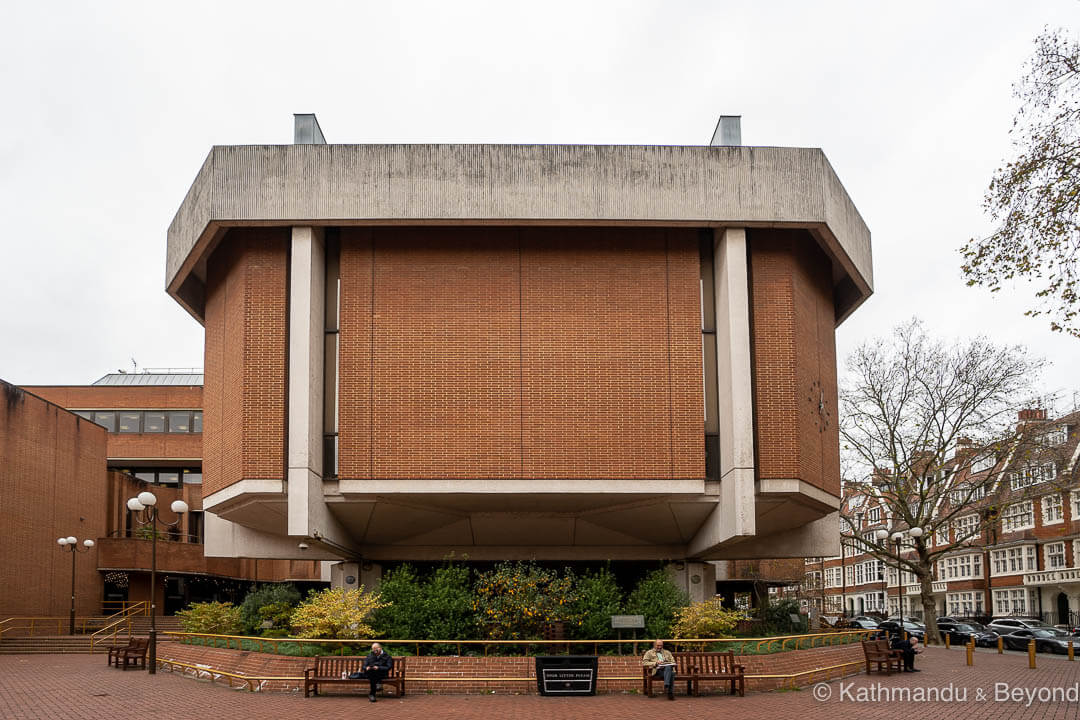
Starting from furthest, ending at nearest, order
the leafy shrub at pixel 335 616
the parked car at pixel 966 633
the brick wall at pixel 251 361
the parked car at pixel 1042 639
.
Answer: the parked car at pixel 966 633
the parked car at pixel 1042 639
the brick wall at pixel 251 361
the leafy shrub at pixel 335 616

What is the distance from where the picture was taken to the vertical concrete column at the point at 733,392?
25469 millimetres

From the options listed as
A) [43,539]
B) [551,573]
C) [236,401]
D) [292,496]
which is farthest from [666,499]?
[43,539]

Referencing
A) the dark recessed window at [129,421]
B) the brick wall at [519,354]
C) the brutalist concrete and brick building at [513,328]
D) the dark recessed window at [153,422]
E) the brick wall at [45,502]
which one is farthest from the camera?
the dark recessed window at [129,421]

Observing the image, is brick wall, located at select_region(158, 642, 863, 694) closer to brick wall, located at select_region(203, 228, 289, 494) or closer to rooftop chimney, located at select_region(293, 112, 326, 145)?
brick wall, located at select_region(203, 228, 289, 494)

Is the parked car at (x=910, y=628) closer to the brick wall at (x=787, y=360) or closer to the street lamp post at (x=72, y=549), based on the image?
the brick wall at (x=787, y=360)

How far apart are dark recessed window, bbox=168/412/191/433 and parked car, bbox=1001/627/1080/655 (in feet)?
140

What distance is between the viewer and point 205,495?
29.1 meters

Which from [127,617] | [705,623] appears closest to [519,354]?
[705,623]

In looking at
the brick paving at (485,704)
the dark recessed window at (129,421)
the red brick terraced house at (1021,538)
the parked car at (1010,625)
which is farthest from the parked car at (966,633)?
the dark recessed window at (129,421)

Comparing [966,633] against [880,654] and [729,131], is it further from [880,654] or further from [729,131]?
[729,131]

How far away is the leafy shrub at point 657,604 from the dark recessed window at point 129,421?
43760mm

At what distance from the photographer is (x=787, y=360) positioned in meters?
26.8

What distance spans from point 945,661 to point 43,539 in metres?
32.8

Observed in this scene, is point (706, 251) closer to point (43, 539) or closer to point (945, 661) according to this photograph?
point (945, 661)
